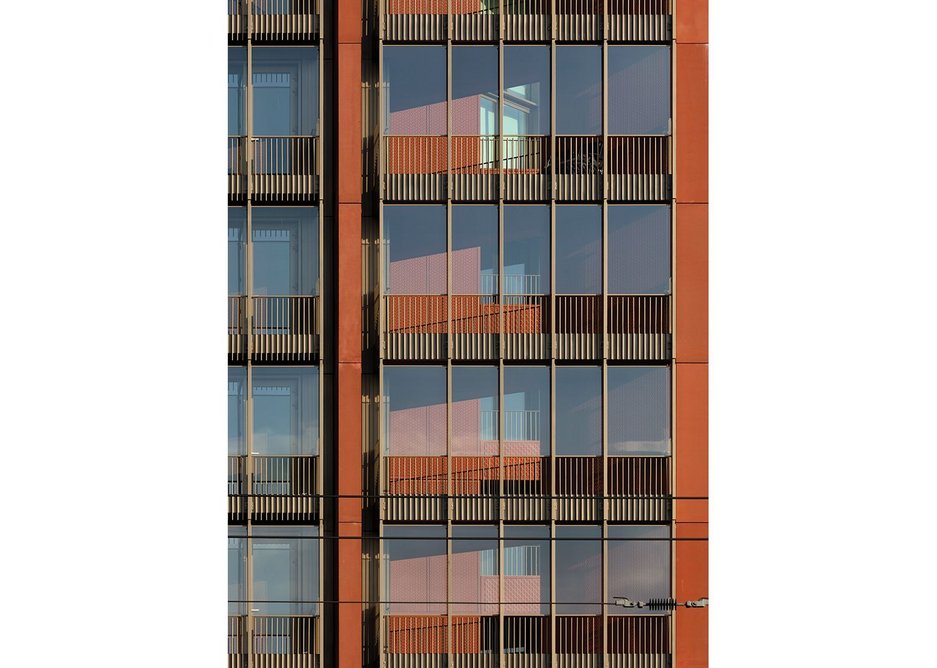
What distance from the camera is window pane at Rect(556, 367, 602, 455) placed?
8305mm

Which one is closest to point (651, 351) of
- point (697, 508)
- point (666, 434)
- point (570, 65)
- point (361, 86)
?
point (666, 434)

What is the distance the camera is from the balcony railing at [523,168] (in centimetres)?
842

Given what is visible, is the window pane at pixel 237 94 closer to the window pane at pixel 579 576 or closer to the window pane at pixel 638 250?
the window pane at pixel 638 250

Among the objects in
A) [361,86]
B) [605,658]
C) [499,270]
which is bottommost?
[605,658]

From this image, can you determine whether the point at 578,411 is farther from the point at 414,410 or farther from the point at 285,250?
the point at 285,250

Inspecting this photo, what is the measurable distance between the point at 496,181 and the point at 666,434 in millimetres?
2486

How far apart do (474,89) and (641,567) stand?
414 cm

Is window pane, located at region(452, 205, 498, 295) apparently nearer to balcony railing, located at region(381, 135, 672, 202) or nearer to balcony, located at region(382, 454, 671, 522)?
balcony railing, located at region(381, 135, 672, 202)

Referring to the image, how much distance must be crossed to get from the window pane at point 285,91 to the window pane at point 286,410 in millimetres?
2010

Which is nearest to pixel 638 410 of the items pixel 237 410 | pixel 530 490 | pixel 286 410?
pixel 530 490

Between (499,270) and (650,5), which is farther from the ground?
(650,5)

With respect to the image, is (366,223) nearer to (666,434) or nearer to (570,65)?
(570,65)

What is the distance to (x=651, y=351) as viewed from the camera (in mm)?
8391

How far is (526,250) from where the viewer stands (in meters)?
8.43
